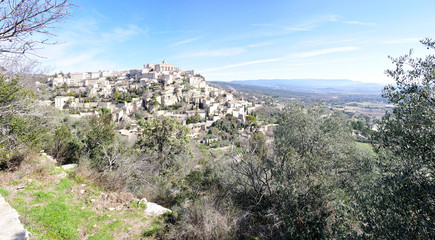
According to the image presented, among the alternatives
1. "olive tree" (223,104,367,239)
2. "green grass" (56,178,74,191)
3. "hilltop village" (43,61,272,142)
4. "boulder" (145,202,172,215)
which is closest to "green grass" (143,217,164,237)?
"boulder" (145,202,172,215)

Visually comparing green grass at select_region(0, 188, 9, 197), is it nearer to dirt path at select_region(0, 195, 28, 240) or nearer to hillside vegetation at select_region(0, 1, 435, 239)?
hillside vegetation at select_region(0, 1, 435, 239)

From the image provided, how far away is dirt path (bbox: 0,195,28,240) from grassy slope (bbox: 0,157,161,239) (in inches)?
15.2

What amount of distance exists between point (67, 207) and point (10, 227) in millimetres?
1722

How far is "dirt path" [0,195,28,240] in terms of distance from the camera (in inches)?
119

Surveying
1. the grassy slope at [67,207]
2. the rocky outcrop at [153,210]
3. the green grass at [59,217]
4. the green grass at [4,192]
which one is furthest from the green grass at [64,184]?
the rocky outcrop at [153,210]

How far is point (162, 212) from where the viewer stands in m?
5.72

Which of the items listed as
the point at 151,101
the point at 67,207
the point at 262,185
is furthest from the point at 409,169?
the point at 151,101

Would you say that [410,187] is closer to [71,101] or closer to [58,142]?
[58,142]

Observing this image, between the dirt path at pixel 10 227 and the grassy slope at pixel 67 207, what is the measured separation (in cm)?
39

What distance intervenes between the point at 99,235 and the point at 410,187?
6.07 metres

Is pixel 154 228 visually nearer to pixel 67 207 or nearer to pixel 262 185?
pixel 67 207

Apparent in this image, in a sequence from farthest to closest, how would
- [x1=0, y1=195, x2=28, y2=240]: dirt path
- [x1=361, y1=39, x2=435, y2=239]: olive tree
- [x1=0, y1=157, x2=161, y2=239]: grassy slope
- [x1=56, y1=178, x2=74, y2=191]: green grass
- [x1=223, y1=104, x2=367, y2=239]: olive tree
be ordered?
1. [x1=56, y1=178, x2=74, y2=191]: green grass
2. [x1=0, y1=157, x2=161, y2=239]: grassy slope
3. [x1=223, y1=104, x2=367, y2=239]: olive tree
4. [x1=0, y1=195, x2=28, y2=240]: dirt path
5. [x1=361, y1=39, x2=435, y2=239]: olive tree

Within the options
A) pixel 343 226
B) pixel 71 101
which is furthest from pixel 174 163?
pixel 71 101

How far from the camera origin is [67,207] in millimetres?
4855
